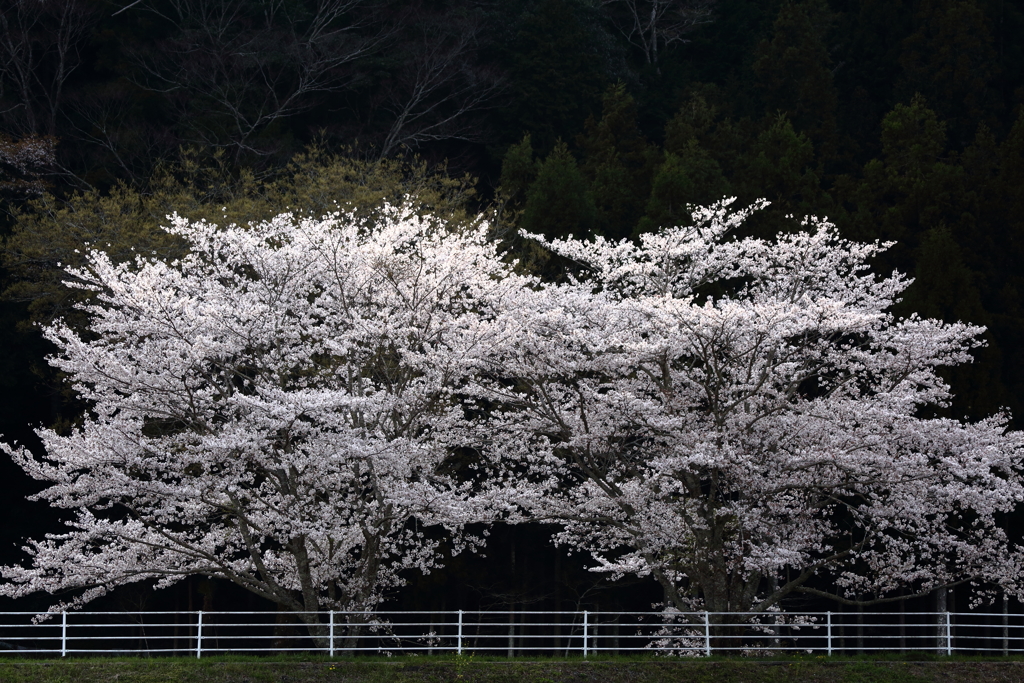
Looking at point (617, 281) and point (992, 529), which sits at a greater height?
point (617, 281)

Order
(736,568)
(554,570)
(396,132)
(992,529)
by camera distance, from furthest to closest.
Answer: (396,132)
(554,570)
(992,529)
(736,568)

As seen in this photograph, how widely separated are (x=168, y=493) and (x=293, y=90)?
62.4 feet

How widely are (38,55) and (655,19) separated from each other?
20.9 meters

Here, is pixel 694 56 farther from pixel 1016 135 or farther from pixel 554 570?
pixel 554 570

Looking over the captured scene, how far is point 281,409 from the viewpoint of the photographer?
14367 mm

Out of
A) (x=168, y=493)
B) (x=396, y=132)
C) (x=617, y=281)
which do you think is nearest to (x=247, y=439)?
(x=168, y=493)

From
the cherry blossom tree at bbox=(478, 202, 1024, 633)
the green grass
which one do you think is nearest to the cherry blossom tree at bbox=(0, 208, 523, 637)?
the cherry blossom tree at bbox=(478, 202, 1024, 633)

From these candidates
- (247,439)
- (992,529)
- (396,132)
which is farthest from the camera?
(396,132)

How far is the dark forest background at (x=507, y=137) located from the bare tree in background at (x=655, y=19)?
54 cm

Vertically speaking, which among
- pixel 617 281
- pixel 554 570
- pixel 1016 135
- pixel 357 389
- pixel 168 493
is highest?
pixel 1016 135

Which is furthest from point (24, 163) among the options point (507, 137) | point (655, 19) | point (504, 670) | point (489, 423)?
point (655, 19)

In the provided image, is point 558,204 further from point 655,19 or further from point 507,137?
point 655,19

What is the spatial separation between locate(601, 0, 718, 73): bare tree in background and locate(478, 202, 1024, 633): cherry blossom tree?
23.7 metres

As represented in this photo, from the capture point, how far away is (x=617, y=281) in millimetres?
18531
